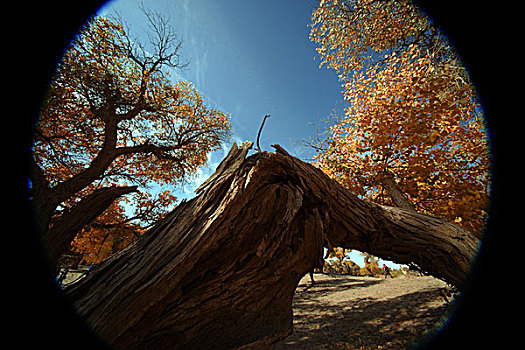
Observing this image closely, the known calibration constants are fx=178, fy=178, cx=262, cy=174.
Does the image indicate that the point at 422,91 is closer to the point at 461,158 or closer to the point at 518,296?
the point at 461,158

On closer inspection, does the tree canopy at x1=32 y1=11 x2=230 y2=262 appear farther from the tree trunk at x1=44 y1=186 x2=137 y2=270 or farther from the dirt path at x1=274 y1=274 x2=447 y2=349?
the dirt path at x1=274 y1=274 x2=447 y2=349

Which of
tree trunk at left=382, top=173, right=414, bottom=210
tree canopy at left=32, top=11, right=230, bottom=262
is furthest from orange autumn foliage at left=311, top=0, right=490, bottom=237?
tree canopy at left=32, top=11, right=230, bottom=262

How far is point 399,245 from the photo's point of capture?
9.96ft

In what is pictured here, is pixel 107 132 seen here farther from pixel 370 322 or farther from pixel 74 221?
pixel 370 322

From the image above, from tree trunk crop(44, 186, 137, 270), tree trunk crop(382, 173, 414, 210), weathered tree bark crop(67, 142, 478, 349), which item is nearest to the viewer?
weathered tree bark crop(67, 142, 478, 349)

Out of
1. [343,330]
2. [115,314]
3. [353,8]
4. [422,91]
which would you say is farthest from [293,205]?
[353,8]

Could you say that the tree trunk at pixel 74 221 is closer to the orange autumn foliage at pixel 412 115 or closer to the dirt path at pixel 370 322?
the dirt path at pixel 370 322

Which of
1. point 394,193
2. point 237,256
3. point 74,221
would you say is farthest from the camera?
point 394,193

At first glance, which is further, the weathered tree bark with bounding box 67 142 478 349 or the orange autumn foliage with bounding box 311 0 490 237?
the orange autumn foliage with bounding box 311 0 490 237

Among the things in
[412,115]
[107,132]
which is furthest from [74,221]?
[412,115]

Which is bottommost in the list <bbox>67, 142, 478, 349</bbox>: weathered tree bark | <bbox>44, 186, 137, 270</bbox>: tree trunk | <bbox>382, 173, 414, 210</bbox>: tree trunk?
<bbox>67, 142, 478, 349</bbox>: weathered tree bark

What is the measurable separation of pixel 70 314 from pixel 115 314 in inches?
18.2

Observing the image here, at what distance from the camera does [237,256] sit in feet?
7.44

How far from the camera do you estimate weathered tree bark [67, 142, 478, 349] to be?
1.74 meters
